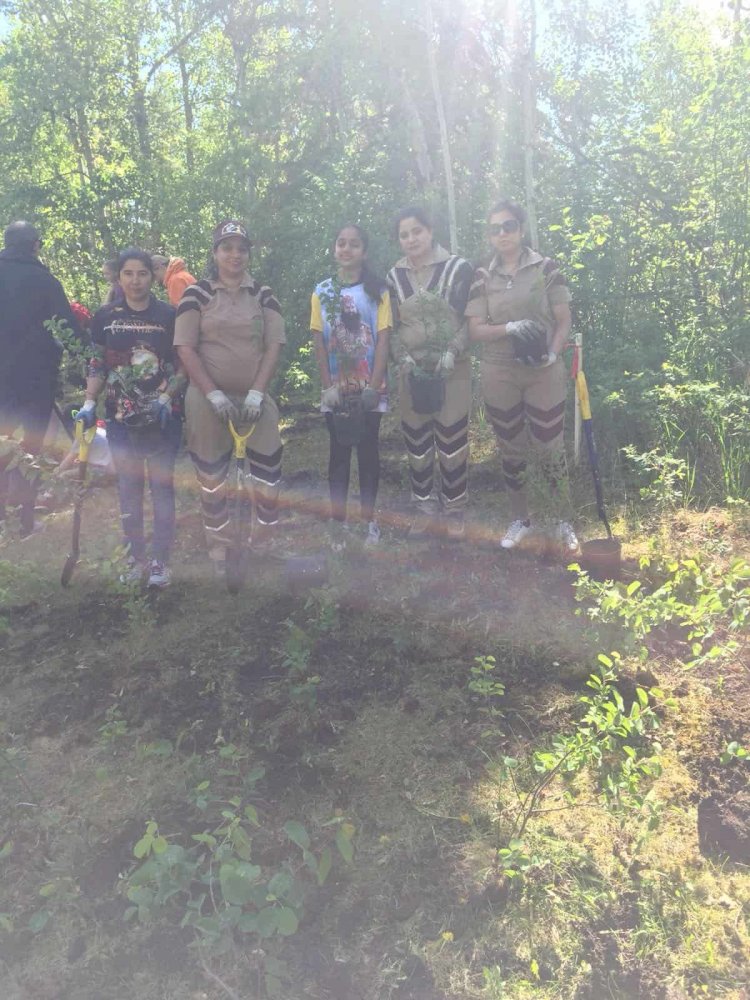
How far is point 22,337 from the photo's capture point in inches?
164

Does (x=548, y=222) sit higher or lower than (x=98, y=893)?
higher

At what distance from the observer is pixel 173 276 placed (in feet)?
15.0

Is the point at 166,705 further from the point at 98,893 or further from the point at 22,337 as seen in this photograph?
the point at 22,337

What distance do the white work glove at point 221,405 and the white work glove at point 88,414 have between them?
669 mm

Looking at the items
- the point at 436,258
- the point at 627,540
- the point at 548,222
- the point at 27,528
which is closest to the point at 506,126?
the point at 548,222

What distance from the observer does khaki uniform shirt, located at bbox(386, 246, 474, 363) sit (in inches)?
132

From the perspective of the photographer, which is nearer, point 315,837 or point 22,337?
point 315,837

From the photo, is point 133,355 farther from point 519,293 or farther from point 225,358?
point 519,293

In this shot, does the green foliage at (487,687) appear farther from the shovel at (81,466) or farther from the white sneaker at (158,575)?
the shovel at (81,466)

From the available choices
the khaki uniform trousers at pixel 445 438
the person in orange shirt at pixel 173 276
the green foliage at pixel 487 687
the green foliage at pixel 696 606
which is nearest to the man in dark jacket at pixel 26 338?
the person in orange shirt at pixel 173 276

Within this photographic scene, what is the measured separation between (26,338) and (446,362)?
271cm

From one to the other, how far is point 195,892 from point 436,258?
2999 mm

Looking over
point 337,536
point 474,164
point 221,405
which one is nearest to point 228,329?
point 221,405

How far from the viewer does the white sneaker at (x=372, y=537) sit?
12.7ft
